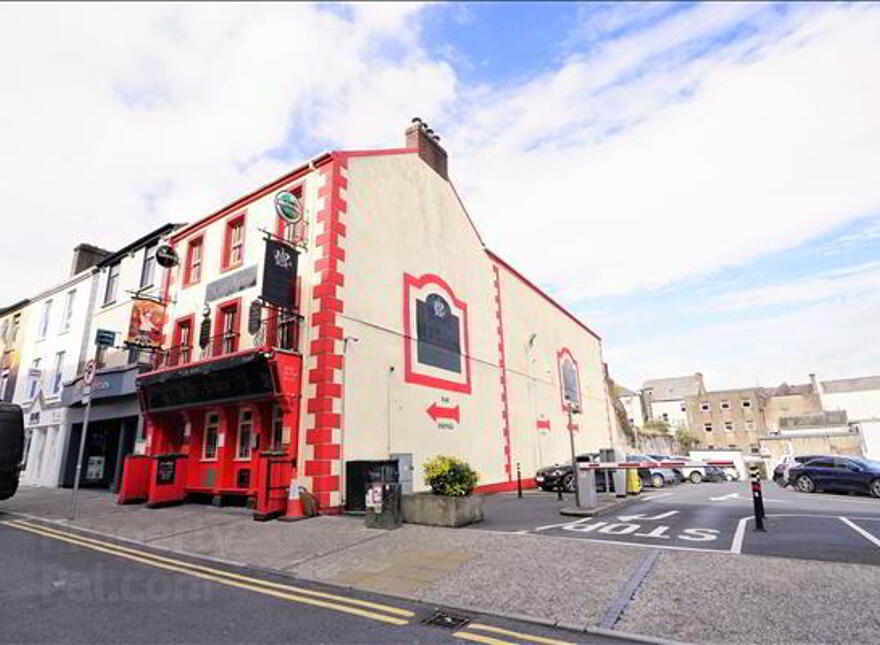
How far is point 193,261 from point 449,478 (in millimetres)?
14414

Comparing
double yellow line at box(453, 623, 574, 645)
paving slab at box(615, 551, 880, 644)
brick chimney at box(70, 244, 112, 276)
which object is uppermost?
brick chimney at box(70, 244, 112, 276)

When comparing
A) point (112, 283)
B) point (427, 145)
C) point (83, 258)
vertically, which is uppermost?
point (427, 145)

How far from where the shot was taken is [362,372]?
597 inches

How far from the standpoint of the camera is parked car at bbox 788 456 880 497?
18188 mm

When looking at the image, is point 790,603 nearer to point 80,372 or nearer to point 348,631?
point 348,631

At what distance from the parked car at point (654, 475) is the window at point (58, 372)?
2841 centimetres

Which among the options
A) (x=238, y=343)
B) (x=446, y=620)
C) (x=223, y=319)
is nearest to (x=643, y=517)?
(x=446, y=620)

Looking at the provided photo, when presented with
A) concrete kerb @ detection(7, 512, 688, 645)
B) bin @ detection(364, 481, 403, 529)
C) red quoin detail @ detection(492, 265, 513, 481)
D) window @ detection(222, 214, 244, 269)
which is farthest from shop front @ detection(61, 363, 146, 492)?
red quoin detail @ detection(492, 265, 513, 481)

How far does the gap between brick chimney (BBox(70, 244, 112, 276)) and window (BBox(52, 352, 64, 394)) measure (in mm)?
4981

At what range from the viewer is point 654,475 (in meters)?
25.2

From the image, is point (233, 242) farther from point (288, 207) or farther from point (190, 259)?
point (288, 207)

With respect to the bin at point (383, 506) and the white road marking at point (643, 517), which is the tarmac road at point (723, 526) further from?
the bin at point (383, 506)

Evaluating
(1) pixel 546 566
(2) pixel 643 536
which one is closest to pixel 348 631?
(1) pixel 546 566

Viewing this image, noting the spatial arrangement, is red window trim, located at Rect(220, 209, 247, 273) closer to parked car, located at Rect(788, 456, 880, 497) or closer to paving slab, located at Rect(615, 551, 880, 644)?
paving slab, located at Rect(615, 551, 880, 644)
